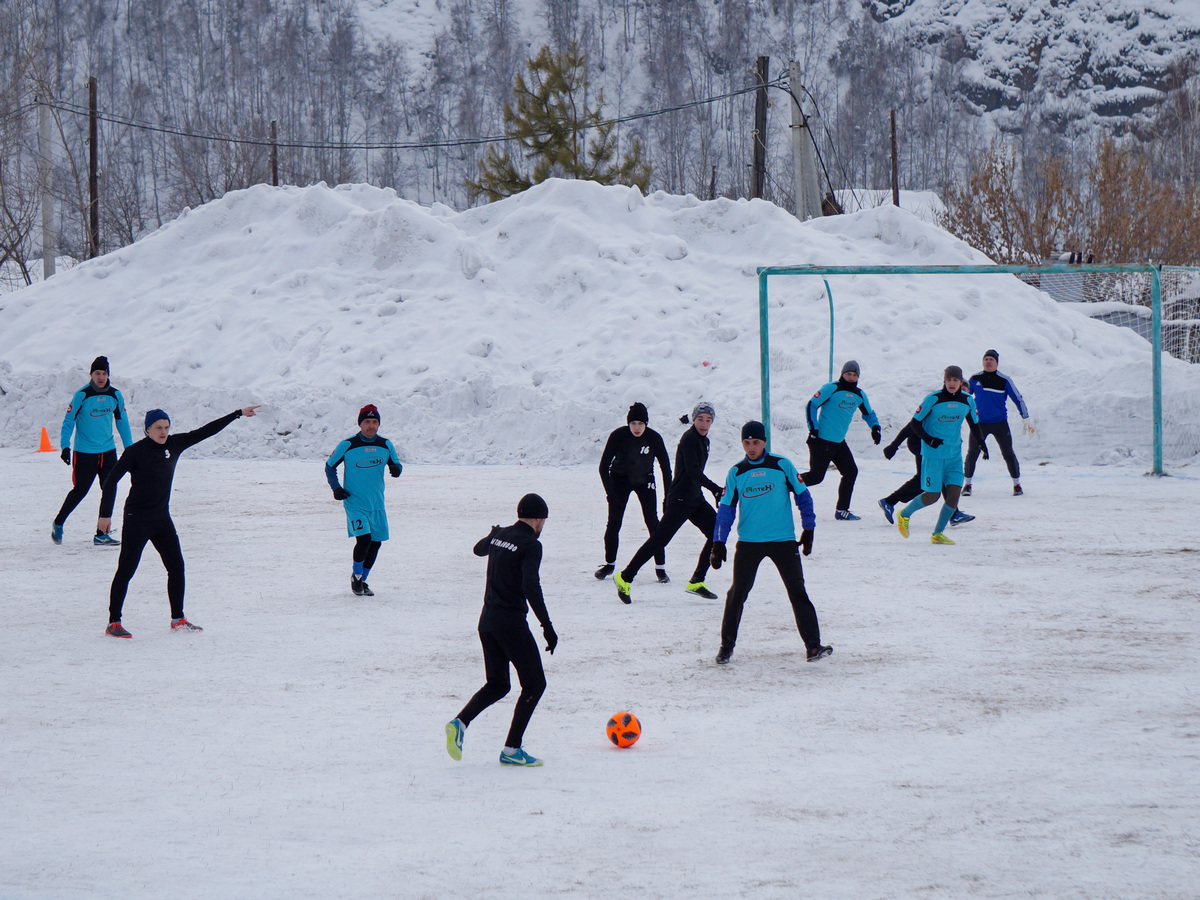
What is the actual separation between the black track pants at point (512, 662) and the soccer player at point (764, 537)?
6.93 feet

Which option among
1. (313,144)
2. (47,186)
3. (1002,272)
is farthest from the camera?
(313,144)

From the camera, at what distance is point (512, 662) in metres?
5.64

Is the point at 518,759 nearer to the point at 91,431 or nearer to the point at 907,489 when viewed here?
the point at 907,489

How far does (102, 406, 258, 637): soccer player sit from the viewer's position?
327 inches

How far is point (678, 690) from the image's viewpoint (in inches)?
272

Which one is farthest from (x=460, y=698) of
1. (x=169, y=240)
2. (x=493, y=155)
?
(x=493, y=155)

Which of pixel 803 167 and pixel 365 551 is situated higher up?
pixel 803 167

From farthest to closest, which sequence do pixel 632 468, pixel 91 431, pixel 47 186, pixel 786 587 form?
pixel 47 186 → pixel 91 431 → pixel 632 468 → pixel 786 587

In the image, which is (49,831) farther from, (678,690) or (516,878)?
(678,690)

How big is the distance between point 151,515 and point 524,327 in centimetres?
1742

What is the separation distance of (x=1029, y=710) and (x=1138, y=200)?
116ft

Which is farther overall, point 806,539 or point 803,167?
point 803,167

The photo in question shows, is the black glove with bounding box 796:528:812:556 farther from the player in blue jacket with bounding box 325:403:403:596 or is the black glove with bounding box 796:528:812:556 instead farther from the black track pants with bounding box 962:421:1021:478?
the black track pants with bounding box 962:421:1021:478

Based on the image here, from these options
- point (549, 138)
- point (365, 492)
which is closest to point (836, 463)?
point (365, 492)
